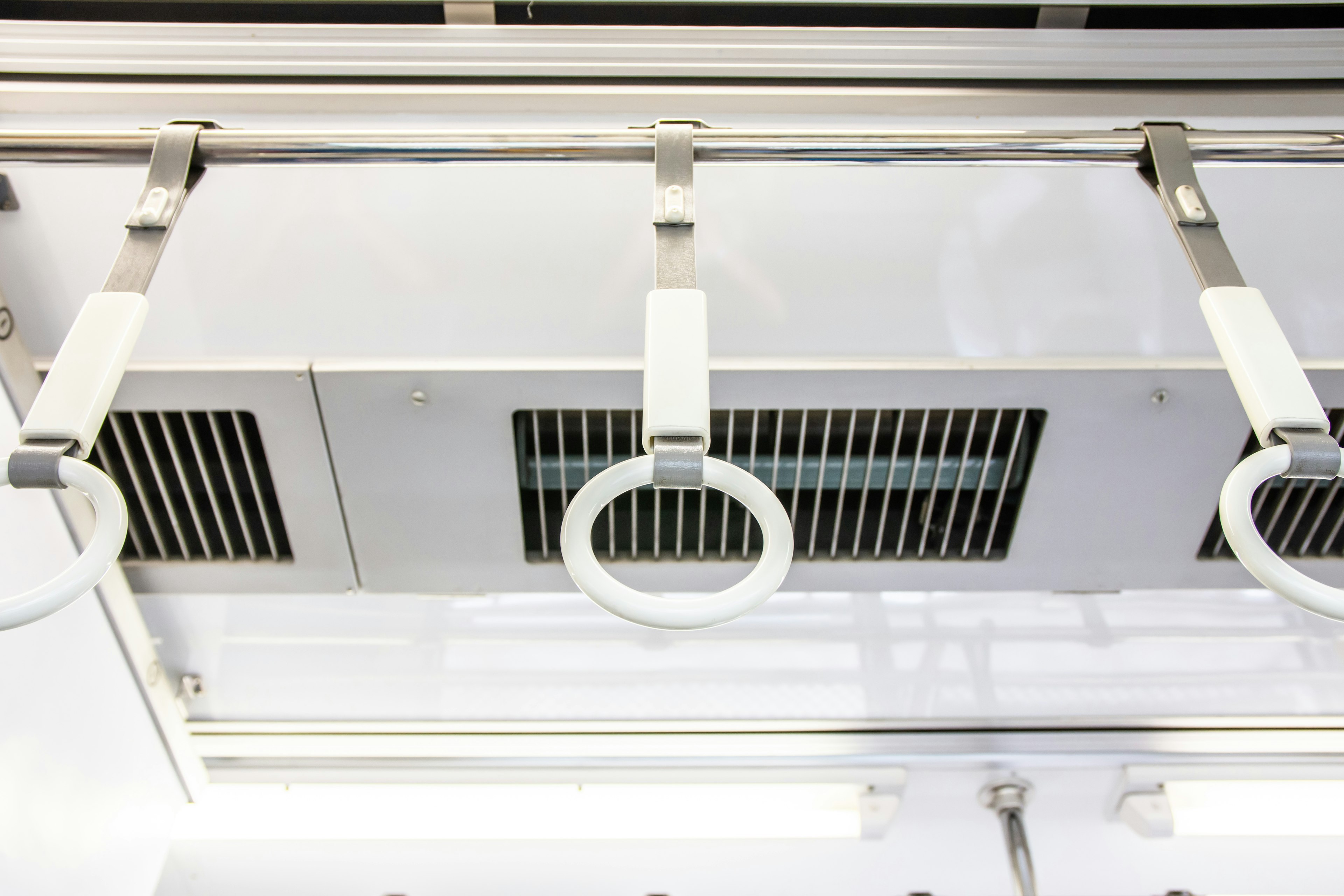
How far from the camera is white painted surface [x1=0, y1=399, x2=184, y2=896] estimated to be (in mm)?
744

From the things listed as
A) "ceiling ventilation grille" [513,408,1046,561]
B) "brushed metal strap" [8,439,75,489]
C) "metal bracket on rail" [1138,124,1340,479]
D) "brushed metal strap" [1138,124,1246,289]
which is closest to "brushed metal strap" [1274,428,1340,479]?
"metal bracket on rail" [1138,124,1340,479]

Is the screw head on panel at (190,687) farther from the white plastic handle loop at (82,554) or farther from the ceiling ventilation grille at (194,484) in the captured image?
the white plastic handle loop at (82,554)

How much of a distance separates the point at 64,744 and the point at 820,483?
836mm

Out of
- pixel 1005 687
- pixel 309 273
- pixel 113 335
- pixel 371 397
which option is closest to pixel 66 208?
pixel 309 273

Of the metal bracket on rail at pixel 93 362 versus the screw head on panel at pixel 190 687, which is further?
the screw head on panel at pixel 190 687

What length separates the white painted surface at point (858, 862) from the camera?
102 centimetres

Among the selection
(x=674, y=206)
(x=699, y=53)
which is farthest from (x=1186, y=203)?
(x=699, y=53)

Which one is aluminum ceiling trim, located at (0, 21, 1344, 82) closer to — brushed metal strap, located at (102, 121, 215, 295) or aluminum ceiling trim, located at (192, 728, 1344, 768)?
brushed metal strap, located at (102, 121, 215, 295)

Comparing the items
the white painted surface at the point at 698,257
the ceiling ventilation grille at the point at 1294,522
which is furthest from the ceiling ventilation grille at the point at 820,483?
the ceiling ventilation grille at the point at 1294,522

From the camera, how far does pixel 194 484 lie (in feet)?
2.59

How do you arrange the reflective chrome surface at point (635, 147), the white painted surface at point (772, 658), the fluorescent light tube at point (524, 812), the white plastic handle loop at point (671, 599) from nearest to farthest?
1. the white plastic handle loop at point (671, 599)
2. the reflective chrome surface at point (635, 147)
3. the white painted surface at point (772, 658)
4. the fluorescent light tube at point (524, 812)

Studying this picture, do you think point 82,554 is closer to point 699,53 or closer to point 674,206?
point 674,206

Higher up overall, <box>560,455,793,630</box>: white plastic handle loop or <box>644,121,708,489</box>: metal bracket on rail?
<box>644,121,708,489</box>: metal bracket on rail

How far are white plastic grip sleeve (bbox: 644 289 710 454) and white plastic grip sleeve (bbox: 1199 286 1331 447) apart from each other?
0.87 feet
